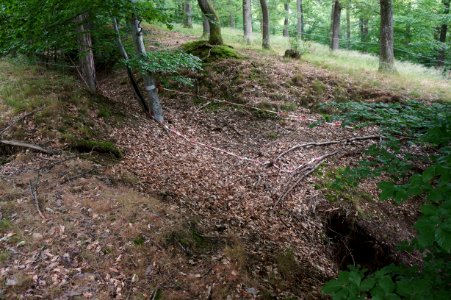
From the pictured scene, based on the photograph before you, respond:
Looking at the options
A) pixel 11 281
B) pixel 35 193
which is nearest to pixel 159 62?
→ pixel 35 193

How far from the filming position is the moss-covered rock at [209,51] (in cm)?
1088

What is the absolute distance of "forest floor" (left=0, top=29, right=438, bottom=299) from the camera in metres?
4.11

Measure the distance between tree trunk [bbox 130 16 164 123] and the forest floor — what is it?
1.02 ft

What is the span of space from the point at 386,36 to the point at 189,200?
987 cm

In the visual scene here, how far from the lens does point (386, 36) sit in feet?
37.0

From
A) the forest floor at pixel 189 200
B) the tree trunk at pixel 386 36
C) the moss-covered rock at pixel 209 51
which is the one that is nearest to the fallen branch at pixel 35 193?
the forest floor at pixel 189 200

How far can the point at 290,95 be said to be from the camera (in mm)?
9797

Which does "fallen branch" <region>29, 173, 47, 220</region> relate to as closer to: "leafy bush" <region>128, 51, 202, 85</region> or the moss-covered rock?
"leafy bush" <region>128, 51, 202, 85</region>

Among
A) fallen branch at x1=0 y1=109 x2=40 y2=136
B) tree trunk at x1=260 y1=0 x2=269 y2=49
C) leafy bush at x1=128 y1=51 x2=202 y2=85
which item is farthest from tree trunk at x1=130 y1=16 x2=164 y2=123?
tree trunk at x1=260 y1=0 x2=269 y2=49

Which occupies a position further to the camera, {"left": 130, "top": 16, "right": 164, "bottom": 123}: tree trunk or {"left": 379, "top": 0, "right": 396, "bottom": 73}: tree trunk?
{"left": 379, "top": 0, "right": 396, "bottom": 73}: tree trunk

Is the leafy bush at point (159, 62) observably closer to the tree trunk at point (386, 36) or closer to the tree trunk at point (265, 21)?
the tree trunk at point (265, 21)

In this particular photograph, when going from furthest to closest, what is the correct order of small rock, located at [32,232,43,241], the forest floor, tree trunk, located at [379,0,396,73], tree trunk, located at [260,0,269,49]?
tree trunk, located at [260,0,269,49]
tree trunk, located at [379,0,396,73]
small rock, located at [32,232,43,241]
the forest floor

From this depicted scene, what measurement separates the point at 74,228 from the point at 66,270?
0.75 m

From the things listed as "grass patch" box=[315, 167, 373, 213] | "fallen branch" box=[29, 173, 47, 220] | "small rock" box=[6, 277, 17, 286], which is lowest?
"grass patch" box=[315, 167, 373, 213]
